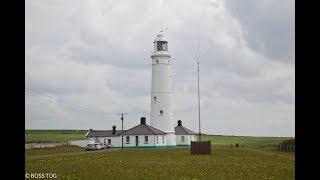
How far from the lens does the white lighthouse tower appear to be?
64.7 meters

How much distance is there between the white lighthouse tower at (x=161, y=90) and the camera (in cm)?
6469

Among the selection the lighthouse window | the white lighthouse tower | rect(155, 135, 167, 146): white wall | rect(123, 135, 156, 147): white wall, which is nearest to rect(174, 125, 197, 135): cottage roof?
rect(155, 135, 167, 146): white wall

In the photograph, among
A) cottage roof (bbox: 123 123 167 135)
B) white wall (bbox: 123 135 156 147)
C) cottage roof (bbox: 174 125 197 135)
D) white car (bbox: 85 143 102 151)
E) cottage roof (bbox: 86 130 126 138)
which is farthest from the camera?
cottage roof (bbox: 174 125 197 135)

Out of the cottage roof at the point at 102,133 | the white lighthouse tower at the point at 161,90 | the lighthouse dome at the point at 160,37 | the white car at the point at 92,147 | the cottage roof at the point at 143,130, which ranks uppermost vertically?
the lighthouse dome at the point at 160,37

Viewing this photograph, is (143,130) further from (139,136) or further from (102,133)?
(102,133)

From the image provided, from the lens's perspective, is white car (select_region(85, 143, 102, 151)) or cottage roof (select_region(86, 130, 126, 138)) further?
cottage roof (select_region(86, 130, 126, 138))

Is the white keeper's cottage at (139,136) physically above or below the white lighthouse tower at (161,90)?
below

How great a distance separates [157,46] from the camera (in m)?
→ 66.8

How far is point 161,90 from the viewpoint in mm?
64688

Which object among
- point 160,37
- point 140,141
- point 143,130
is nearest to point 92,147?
point 140,141

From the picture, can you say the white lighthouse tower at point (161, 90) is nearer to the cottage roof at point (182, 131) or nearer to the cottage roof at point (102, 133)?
the cottage roof at point (102, 133)

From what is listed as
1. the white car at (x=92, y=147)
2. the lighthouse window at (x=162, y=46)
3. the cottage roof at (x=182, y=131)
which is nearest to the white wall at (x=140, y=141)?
the white car at (x=92, y=147)

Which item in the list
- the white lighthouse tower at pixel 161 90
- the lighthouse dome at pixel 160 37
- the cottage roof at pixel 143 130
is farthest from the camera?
the lighthouse dome at pixel 160 37

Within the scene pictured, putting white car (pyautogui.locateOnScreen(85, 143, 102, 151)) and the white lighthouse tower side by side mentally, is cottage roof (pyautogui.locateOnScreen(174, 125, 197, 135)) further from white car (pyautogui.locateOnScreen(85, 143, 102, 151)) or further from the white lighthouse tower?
white car (pyautogui.locateOnScreen(85, 143, 102, 151))
